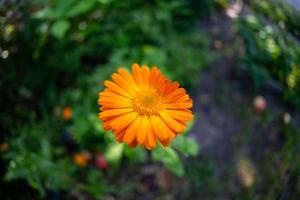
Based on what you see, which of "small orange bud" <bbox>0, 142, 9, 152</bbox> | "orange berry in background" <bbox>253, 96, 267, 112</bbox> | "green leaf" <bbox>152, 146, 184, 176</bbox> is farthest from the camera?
"orange berry in background" <bbox>253, 96, 267, 112</bbox>

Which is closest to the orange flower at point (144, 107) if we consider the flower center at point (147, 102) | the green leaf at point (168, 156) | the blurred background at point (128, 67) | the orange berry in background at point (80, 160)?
the flower center at point (147, 102)

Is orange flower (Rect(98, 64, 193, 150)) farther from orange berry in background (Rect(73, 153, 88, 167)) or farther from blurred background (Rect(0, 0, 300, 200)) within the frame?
orange berry in background (Rect(73, 153, 88, 167))

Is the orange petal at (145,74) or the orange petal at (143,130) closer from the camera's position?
the orange petal at (143,130)

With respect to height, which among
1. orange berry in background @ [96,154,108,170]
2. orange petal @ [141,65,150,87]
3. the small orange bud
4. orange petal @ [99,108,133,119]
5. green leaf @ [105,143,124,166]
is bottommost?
orange petal @ [99,108,133,119]

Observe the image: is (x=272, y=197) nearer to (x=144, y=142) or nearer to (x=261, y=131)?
(x=261, y=131)

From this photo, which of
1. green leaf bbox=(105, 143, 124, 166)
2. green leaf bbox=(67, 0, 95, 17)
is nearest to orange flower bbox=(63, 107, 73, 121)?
green leaf bbox=(105, 143, 124, 166)

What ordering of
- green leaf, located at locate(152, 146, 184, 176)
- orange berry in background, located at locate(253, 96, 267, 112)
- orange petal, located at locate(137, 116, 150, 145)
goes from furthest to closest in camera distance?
orange berry in background, located at locate(253, 96, 267, 112) → green leaf, located at locate(152, 146, 184, 176) → orange petal, located at locate(137, 116, 150, 145)

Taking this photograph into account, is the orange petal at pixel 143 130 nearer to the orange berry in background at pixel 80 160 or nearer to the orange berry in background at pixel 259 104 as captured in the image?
the orange berry in background at pixel 80 160

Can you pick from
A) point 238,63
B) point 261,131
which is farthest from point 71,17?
point 261,131
